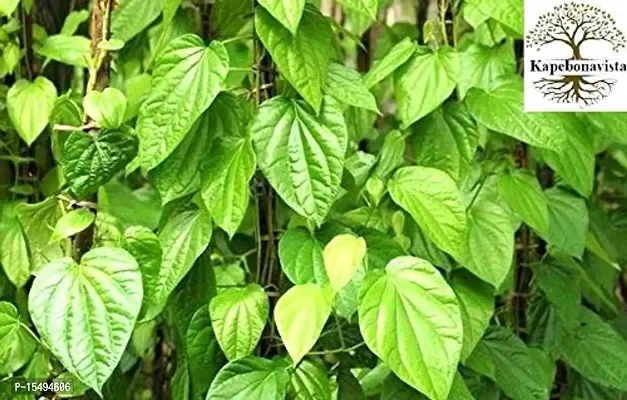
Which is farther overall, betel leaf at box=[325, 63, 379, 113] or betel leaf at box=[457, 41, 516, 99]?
betel leaf at box=[457, 41, 516, 99]

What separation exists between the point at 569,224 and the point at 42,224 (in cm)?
50

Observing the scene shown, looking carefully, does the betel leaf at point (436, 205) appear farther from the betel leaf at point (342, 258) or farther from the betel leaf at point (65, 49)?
the betel leaf at point (65, 49)

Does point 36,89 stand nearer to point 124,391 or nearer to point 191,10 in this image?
point 191,10

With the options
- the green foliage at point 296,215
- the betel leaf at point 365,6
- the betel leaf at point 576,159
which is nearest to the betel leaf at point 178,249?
the green foliage at point 296,215

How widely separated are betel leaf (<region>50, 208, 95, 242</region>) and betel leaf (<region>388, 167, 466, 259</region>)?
25 centimetres

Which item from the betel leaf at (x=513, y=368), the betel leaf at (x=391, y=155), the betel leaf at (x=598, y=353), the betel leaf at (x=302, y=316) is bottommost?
the betel leaf at (x=598, y=353)

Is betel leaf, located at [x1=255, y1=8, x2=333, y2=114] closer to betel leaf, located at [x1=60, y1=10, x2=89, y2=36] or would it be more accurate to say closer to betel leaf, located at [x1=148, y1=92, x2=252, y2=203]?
betel leaf, located at [x1=148, y1=92, x2=252, y2=203]

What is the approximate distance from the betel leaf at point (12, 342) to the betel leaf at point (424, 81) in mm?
365

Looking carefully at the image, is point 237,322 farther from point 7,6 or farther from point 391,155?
point 7,6

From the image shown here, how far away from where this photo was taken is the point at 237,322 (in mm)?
850

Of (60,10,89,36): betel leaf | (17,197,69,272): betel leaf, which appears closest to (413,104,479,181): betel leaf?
(17,197,69,272): betel leaf

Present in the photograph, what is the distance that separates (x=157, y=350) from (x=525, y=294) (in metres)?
0.47

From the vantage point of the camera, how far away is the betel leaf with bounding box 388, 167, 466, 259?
83cm

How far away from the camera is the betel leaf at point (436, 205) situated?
2.73 ft
